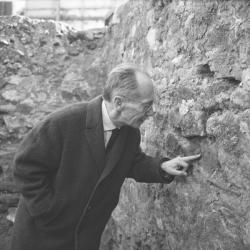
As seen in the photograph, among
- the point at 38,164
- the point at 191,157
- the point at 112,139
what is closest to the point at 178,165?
the point at 191,157

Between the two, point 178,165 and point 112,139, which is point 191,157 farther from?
point 112,139

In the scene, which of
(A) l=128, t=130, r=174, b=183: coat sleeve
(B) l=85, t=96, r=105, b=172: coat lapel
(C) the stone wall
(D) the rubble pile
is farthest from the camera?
(D) the rubble pile

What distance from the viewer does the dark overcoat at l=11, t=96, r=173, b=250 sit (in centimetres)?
174

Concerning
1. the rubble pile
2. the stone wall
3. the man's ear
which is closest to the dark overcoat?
the man's ear

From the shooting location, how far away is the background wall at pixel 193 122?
1484 mm

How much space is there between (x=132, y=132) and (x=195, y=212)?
50cm

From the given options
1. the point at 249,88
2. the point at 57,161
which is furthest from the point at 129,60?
the point at 249,88

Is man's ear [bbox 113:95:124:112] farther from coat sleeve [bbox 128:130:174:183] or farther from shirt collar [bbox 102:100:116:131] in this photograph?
coat sleeve [bbox 128:130:174:183]

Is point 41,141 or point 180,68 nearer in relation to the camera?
point 41,141

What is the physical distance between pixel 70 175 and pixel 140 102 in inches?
19.5

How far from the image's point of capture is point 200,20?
1.79 m

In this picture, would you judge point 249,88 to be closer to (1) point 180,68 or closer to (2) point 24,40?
(1) point 180,68

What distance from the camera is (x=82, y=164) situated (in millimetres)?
1793

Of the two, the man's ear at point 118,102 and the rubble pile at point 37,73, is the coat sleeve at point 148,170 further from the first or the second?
the rubble pile at point 37,73
